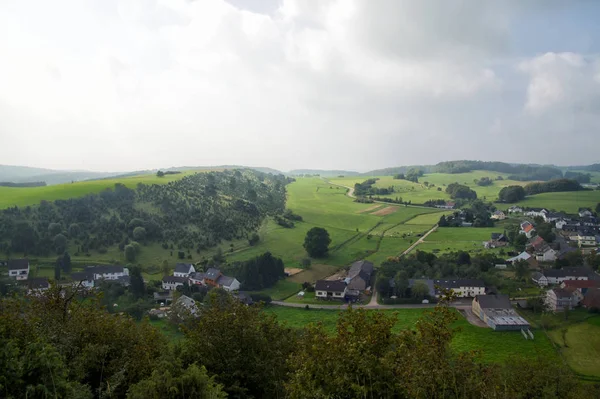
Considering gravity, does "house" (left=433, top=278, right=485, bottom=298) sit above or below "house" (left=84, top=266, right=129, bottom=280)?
below

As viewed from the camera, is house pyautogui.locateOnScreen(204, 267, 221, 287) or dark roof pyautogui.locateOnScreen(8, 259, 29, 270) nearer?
dark roof pyautogui.locateOnScreen(8, 259, 29, 270)

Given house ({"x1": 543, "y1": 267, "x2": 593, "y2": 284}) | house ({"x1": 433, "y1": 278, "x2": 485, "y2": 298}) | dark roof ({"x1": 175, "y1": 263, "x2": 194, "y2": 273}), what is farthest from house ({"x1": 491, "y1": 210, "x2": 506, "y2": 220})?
dark roof ({"x1": 175, "y1": 263, "x2": 194, "y2": 273})

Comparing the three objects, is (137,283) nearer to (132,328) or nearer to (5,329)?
(132,328)

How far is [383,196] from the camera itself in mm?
116000

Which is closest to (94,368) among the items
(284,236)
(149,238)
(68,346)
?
(68,346)

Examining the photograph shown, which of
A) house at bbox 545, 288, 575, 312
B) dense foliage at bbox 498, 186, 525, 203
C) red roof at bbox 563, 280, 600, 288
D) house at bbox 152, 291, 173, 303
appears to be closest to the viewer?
house at bbox 545, 288, 575, 312

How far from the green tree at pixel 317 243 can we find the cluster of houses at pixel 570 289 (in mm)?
27650

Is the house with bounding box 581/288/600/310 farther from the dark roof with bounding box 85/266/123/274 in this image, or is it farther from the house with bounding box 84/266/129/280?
the dark roof with bounding box 85/266/123/274

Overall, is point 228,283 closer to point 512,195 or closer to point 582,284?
point 582,284

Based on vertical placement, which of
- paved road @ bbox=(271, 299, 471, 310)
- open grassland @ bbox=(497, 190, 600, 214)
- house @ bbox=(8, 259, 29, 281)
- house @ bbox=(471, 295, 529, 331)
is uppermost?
open grassland @ bbox=(497, 190, 600, 214)

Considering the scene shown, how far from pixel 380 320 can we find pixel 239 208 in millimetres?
64590

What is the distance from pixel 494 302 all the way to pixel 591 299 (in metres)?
10.1

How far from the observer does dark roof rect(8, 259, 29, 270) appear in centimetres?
4306

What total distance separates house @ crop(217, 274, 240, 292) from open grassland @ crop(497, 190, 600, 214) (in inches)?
3173
